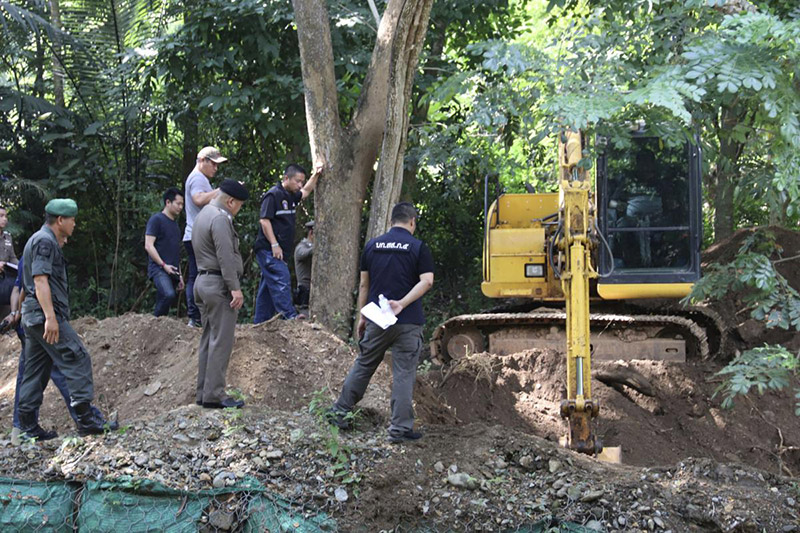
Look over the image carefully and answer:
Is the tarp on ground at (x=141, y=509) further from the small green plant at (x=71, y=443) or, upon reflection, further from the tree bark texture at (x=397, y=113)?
the tree bark texture at (x=397, y=113)

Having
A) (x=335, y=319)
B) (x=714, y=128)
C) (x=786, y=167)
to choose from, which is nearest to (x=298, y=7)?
(x=335, y=319)

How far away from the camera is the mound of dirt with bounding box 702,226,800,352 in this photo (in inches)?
443

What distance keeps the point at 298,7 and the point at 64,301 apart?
4504mm

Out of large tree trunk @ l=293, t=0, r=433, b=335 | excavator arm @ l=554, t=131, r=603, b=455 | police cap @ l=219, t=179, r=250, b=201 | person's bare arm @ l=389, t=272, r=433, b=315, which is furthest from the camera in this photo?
large tree trunk @ l=293, t=0, r=433, b=335

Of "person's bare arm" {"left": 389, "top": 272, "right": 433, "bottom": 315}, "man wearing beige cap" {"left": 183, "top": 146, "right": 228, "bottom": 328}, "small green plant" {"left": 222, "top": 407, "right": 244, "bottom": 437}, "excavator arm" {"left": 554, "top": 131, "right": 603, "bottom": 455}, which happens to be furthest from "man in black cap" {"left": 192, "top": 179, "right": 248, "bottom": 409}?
"excavator arm" {"left": 554, "top": 131, "right": 603, "bottom": 455}

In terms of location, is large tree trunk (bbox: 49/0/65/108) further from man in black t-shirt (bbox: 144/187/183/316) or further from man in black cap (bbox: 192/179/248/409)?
man in black cap (bbox: 192/179/248/409)

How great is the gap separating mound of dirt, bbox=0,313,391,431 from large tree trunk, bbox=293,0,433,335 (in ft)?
3.45

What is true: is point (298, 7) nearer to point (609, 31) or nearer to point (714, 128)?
point (609, 31)

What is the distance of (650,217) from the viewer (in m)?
9.73

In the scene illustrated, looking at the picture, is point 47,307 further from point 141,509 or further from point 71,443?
point 141,509

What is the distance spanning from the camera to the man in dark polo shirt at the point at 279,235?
9.07 meters

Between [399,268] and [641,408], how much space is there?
4.38 meters

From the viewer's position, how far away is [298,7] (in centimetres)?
970

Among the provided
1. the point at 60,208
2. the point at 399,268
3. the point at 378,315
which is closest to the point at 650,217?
the point at 399,268
